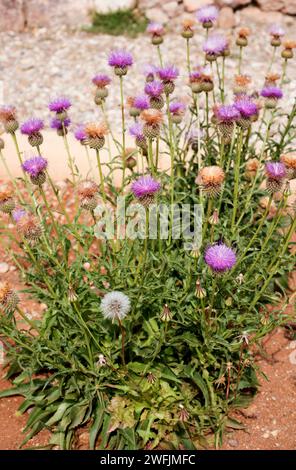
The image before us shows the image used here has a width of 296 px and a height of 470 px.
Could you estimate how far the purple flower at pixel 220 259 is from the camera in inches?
92.6

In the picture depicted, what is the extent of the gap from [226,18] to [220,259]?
261 inches

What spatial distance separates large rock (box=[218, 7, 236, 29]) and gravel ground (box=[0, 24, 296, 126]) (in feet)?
1.14

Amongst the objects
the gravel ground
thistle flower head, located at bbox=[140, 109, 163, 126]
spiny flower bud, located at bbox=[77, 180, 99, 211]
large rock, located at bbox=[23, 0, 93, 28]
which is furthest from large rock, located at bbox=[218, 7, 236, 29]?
spiny flower bud, located at bbox=[77, 180, 99, 211]

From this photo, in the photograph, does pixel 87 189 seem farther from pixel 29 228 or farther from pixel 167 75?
pixel 167 75

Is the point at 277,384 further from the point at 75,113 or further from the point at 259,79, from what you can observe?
the point at 259,79

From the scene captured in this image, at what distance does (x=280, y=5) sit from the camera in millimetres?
8320

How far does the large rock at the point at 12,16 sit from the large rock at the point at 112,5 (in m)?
1.07

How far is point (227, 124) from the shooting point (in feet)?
9.00

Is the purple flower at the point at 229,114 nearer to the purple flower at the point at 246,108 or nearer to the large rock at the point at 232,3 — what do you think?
the purple flower at the point at 246,108

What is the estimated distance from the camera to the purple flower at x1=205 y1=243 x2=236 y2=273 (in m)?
2.35

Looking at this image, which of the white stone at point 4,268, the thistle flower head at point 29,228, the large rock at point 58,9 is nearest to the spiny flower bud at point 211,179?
the thistle flower head at point 29,228

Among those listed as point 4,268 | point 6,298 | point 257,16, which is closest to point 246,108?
point 6,298
